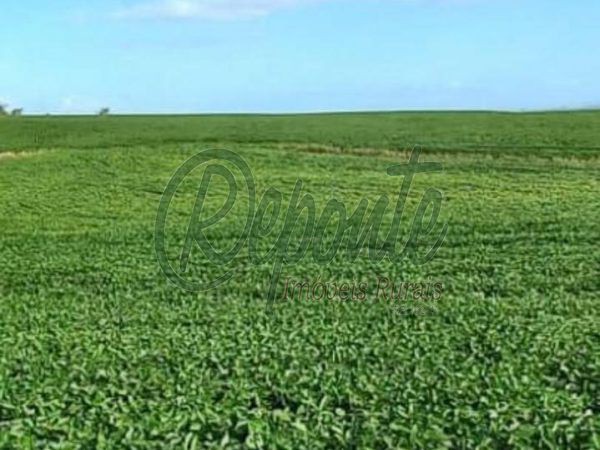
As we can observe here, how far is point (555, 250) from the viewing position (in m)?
21.2

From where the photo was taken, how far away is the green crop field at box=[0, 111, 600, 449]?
797cm

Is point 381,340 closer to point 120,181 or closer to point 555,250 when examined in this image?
point 555,250

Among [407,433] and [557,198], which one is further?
[557,198]

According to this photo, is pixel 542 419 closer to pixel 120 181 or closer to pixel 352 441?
pixel 352 441

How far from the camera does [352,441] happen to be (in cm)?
764

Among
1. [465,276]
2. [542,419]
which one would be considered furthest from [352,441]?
[465,276]

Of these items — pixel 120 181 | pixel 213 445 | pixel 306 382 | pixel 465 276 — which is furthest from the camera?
pixel 120 181

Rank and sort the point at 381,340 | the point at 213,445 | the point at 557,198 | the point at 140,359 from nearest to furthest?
the point at 213,445, the point at 140,359, the point at 381,340, the point at 557,198

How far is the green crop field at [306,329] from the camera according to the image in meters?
7.97

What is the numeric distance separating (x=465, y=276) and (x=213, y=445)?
1188cm

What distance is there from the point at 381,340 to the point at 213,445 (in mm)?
4938

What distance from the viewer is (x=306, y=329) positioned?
12.7 metres

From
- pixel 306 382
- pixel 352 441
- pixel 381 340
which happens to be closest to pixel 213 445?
pixel 352 441

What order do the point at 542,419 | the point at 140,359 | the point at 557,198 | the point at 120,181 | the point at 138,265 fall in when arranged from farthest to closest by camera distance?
the point at 120,181, the point at 557,198, the point at 138,265, the point at 140,359, the point at 542,419
